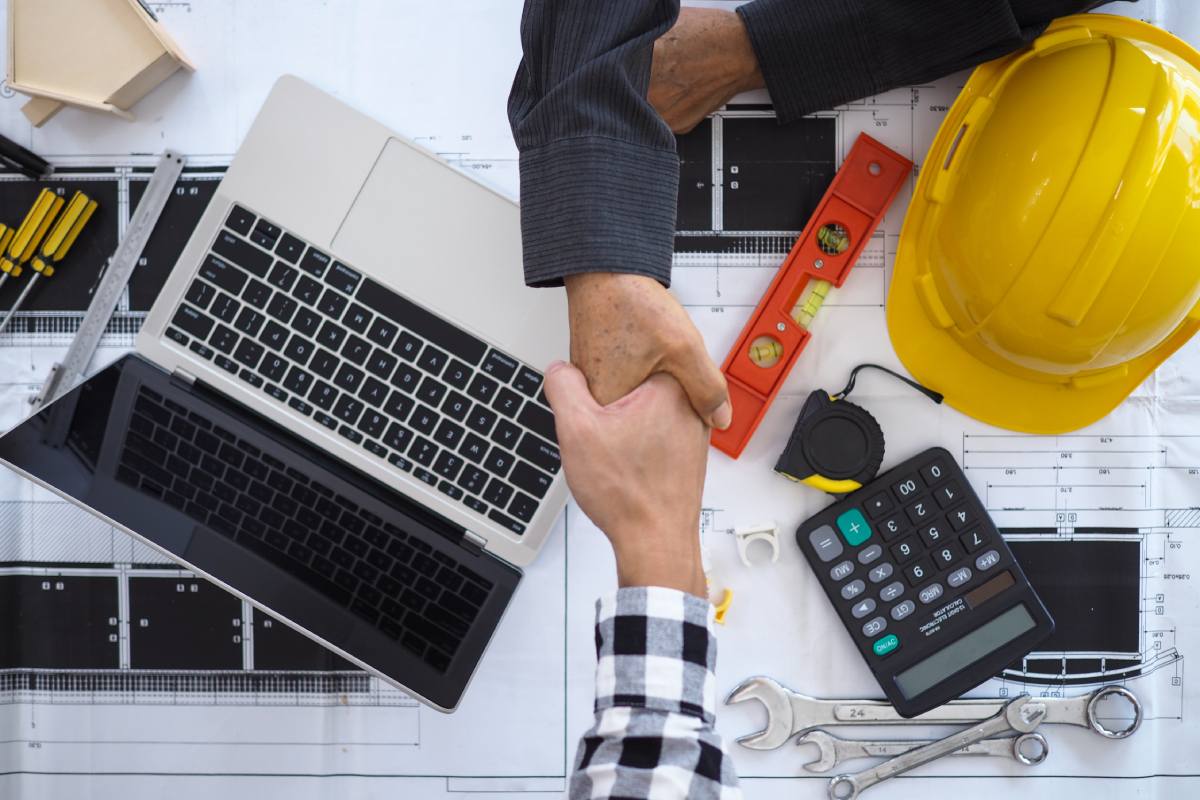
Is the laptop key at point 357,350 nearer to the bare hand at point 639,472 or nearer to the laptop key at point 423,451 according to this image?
the laptop key at point 423,451

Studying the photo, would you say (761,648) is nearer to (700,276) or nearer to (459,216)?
(700,276)

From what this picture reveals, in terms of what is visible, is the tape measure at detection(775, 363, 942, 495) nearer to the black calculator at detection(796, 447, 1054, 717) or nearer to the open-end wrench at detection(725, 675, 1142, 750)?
the black calculator at detection(796, 447, 1054, 717)

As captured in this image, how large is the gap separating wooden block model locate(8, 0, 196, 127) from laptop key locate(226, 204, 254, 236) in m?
0.14

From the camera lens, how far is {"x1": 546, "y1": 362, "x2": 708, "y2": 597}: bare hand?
0.49 metres

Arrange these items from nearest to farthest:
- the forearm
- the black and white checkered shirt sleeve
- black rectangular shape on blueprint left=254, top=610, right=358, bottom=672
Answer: the black and white checkered shirt sleeve → the forearm → black rectangular shape on blueprint left=254, top=610, right=358, bottom=672

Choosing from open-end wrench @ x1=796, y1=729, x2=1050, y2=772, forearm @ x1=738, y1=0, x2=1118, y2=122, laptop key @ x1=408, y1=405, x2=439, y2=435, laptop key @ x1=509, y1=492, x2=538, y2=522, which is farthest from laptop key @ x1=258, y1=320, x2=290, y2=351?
open-end wrench @ x1=796, y1=729, x2=1050, y2=772

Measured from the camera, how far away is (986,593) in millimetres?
671

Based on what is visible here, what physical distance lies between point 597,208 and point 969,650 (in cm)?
47

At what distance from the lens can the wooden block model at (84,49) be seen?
650 millimetres

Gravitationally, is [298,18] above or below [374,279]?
above

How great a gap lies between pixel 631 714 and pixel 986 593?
36 centimetres

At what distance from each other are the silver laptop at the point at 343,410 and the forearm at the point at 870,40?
0.82 feet

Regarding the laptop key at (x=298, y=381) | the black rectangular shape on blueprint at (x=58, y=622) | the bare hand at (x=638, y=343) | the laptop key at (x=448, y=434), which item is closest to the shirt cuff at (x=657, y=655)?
the bare hand at (x=638, y=343)

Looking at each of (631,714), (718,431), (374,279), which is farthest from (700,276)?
(631,714)
